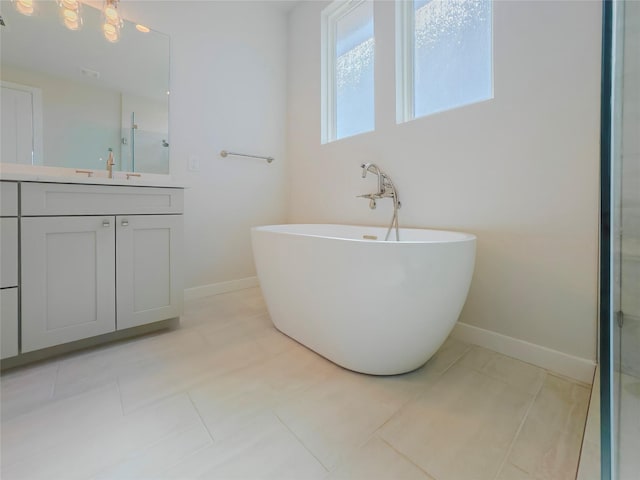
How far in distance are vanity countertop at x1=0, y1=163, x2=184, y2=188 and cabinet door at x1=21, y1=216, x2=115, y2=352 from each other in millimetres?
170

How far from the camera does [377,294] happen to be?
40.8 inches

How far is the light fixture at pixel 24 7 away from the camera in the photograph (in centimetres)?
151

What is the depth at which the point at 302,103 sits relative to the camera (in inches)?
100

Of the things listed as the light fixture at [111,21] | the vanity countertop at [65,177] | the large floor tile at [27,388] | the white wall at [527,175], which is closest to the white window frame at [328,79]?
the white wall at [527,175]

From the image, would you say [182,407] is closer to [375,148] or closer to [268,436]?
[268,436]

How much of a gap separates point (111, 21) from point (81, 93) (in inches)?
21.5

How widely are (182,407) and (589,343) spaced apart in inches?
64.7

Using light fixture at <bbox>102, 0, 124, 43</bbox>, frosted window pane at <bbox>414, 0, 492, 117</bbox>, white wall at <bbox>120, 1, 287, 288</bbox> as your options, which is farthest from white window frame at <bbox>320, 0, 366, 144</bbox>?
light fixture at <bbox>102, 0, 124, 43</bbox>

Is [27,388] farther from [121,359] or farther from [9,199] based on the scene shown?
[9,199]

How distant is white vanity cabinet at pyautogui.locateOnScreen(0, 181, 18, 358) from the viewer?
108 centimetres

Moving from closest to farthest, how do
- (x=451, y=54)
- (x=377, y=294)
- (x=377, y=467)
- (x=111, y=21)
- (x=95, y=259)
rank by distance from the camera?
(x=377, y=467) → (x=377, y=294) → (x=95, y=259) → (x=451, y=54) → (x=111, y=21)

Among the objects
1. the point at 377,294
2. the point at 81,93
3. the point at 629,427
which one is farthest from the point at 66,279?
the point at 629,427

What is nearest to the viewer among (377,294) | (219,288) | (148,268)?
(377,294)

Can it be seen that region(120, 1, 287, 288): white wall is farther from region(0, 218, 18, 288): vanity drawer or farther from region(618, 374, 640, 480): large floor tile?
region(618, 374, 640, 480): large floor tile
